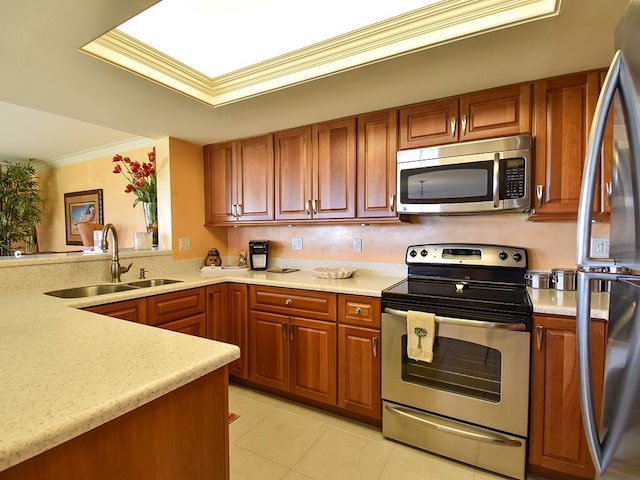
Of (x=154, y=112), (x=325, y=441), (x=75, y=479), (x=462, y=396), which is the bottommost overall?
(x=325, y=441)

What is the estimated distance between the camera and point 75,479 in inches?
22.7

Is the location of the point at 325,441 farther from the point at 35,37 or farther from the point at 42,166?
the point at 42,166

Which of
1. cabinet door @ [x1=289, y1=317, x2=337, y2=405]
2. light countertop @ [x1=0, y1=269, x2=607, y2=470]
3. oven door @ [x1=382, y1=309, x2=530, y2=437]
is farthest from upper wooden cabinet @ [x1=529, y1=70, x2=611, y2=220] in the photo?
cabinet door @ [x1=289, y1=317, x2=337, y2=405]

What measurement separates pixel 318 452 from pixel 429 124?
208cm

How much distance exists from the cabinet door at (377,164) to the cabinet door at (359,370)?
821 millimetres

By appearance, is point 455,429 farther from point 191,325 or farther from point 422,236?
point 191,325

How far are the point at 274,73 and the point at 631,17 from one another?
154cm

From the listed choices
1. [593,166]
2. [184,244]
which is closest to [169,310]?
Result: [184,244]

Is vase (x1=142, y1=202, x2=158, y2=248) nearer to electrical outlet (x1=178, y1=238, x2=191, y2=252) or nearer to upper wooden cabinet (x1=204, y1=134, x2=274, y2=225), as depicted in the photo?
electrical outlet (x1=178, y1=238, x2=191, y2=252)

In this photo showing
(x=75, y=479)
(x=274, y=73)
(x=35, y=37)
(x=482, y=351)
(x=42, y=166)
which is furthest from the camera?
(x=42, y=166)

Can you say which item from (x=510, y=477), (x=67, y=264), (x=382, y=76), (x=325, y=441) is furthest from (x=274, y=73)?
(x=510, y=477)

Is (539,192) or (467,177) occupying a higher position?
(467,177)

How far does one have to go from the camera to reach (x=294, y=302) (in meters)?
2.23

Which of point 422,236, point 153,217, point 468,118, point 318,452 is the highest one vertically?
point 468,118
